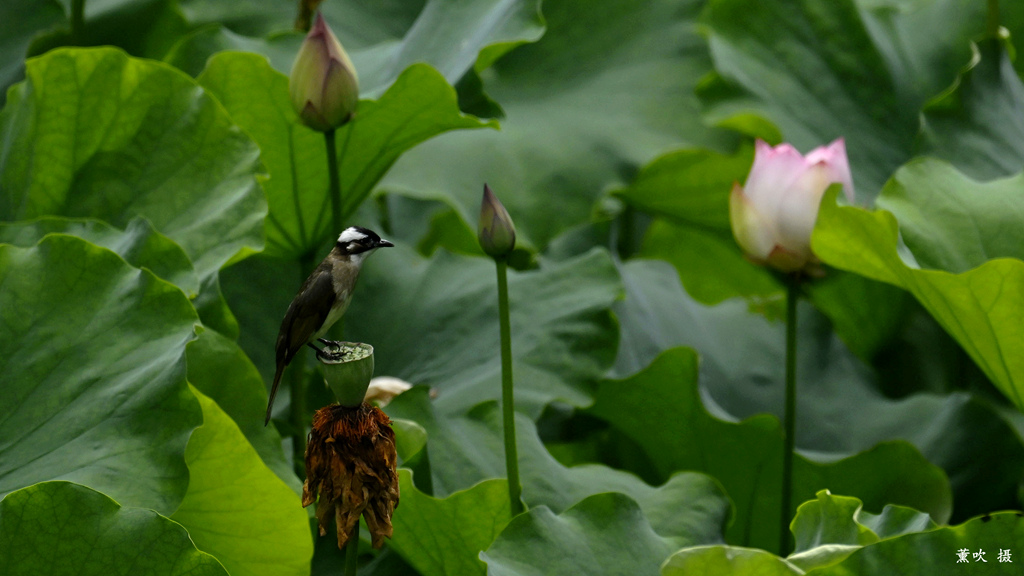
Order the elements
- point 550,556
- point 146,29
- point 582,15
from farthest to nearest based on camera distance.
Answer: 1. point 582,15
2. point 146,29
3. point 550,556

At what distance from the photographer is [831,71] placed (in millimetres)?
1357

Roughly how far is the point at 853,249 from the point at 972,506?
43 cm

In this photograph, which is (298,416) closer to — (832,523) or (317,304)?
(317,304)

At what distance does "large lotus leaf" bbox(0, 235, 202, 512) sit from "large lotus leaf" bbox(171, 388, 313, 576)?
37mm

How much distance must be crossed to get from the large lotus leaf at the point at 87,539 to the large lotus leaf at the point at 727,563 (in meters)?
0.27

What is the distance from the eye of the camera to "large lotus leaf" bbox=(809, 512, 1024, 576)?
568 mm

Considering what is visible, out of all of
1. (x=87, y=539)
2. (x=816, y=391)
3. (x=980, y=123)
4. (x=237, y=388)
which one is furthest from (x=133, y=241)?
(x=980, y=123)

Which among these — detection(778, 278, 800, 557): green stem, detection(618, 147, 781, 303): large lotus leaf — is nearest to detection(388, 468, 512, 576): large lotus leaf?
detection(778, 278, 800, 557): green stem

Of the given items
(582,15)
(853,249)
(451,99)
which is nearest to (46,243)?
(451,99)

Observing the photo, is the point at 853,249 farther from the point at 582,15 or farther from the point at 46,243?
the point at 582,15

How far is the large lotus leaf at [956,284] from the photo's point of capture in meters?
0.74

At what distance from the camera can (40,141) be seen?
3.03ft

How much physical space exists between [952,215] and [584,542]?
482 millimetres

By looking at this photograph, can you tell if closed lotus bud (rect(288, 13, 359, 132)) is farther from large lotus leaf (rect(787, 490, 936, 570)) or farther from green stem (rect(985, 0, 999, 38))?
green stem (rect(985, 0, 999, 38))
